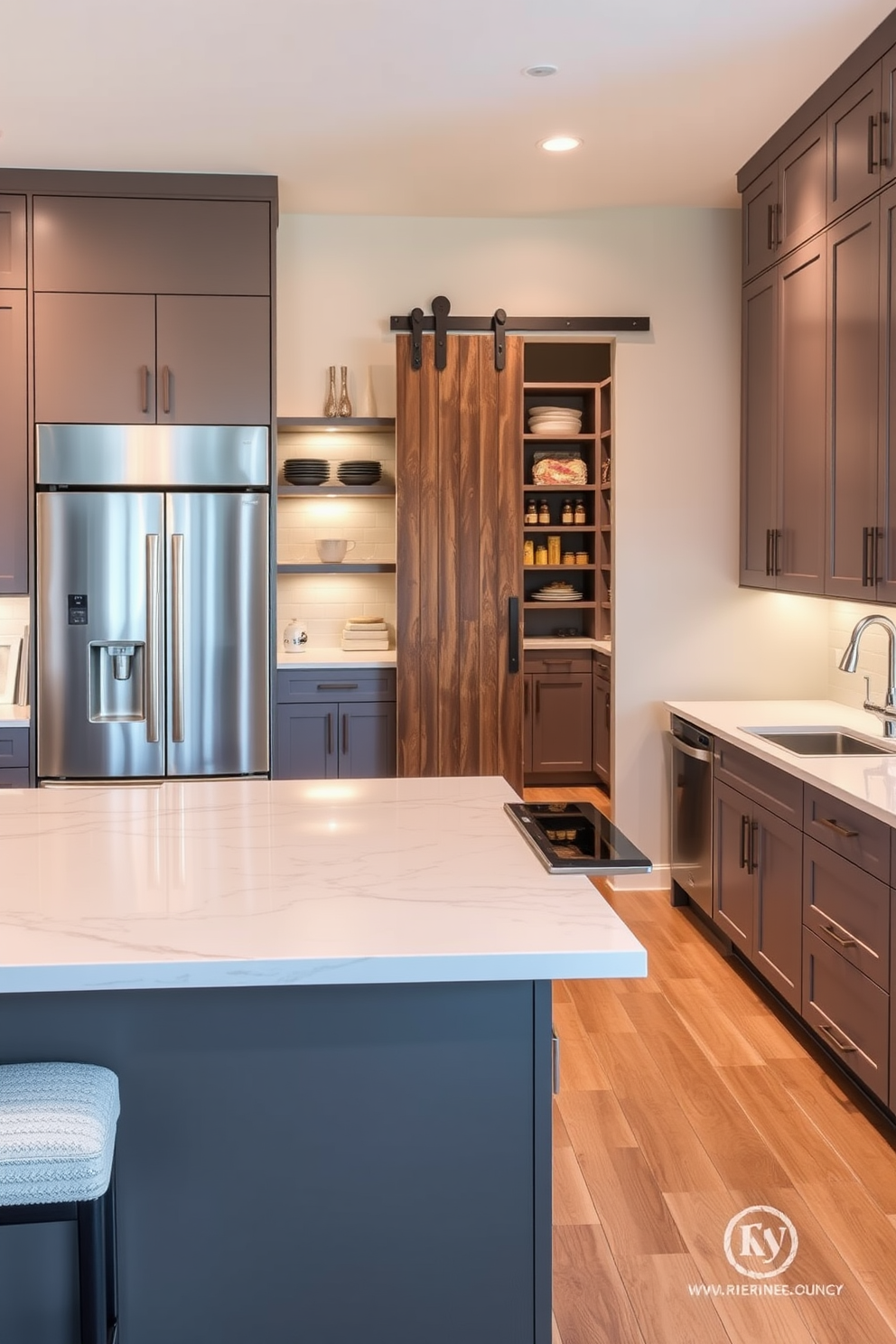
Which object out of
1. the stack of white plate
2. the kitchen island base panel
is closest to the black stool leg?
the kitchen island base panel

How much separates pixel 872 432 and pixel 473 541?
1.81 metres

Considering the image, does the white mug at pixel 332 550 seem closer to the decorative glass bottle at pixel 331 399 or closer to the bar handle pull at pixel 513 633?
the decorative glass bottle at pixel 331 399

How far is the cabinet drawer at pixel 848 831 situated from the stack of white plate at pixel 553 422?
3.82m

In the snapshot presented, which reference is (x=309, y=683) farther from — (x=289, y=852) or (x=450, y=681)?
(x=289, y=852)

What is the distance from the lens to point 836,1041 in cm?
309

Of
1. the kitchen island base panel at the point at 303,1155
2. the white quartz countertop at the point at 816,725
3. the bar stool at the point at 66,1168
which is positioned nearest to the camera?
the bar stool at the point at 66,1168

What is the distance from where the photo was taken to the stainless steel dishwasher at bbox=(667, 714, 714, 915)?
4.34m

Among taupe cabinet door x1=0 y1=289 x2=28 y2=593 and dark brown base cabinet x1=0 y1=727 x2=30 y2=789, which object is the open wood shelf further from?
dark brown base cabinet x1=0 y1=727 x2=30 y2=789

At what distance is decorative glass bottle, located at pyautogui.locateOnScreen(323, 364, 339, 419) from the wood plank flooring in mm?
2469

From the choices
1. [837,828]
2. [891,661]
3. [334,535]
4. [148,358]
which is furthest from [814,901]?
[148,358]

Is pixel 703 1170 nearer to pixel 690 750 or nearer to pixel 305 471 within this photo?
pixel 690 750

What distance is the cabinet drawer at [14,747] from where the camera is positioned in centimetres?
439

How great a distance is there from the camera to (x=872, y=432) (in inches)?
134

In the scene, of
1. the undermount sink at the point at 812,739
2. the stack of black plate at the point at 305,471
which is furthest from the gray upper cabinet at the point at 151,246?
the undermount sink at the point at 812,739
